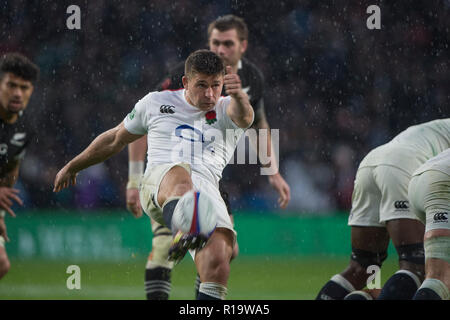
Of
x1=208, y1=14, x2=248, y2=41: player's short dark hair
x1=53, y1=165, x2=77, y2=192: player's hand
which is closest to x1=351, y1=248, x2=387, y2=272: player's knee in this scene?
x1=53, y1=165, x2=77, y2=192: player's hand

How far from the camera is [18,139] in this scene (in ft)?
18.8

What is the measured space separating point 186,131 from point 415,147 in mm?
1366

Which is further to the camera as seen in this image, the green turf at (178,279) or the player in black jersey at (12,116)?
the green turf at (178,279)

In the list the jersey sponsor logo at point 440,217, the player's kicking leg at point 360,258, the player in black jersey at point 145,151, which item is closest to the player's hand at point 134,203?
the player in black jersey at point 145,151

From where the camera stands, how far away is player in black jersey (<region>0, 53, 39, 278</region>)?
5.62 meters

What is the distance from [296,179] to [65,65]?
11.5ft

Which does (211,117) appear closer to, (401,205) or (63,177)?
(63,177)

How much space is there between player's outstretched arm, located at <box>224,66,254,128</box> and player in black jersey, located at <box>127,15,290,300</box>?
114 cm

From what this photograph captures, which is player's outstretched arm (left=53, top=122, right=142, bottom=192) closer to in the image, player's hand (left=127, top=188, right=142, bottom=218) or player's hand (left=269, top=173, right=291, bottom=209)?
player's hand (left=127, top=188, right=142, bottom=218)

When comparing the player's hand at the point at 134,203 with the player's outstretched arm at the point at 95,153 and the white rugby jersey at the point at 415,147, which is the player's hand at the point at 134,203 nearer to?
the player's outstretched arm at the point at 95,153

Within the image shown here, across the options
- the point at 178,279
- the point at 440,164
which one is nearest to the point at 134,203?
the point at 440,164

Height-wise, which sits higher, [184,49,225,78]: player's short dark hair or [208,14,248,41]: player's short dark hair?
[208,14,248,41]: player's short dark hair

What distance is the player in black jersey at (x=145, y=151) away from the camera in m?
5.41

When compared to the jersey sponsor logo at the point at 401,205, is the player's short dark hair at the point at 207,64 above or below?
above
